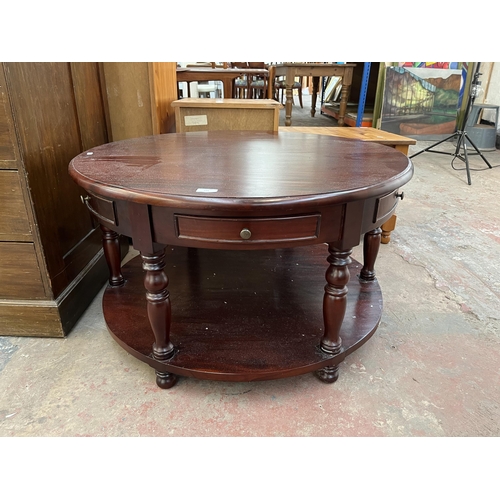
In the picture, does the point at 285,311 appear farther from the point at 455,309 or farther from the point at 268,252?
the point at 455,309

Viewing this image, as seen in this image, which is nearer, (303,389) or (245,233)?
(245,233)

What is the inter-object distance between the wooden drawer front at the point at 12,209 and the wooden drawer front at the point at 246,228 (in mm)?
648

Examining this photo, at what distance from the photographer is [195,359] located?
3.67ft

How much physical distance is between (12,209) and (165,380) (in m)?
0.74

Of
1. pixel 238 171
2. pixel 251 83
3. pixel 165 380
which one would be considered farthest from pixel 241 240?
pixel 251 83

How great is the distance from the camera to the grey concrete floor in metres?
1.06

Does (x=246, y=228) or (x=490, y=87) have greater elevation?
(x=490, y=87)

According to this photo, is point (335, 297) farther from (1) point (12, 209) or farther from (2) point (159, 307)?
(1) point (12, 209)

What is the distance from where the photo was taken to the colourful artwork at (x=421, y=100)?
4551mm

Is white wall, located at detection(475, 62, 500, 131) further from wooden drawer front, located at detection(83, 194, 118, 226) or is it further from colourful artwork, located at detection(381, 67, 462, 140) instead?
wooden drawer front, located at detection(83, 194, 118, 226)

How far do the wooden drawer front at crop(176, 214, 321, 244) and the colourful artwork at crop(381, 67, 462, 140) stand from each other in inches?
168

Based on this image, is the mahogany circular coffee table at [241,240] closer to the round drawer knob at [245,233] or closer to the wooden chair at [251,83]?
the round drawer knob at [245,233]

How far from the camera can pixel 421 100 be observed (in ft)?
15.4

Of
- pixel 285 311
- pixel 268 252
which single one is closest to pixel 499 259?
pixel 268 252
